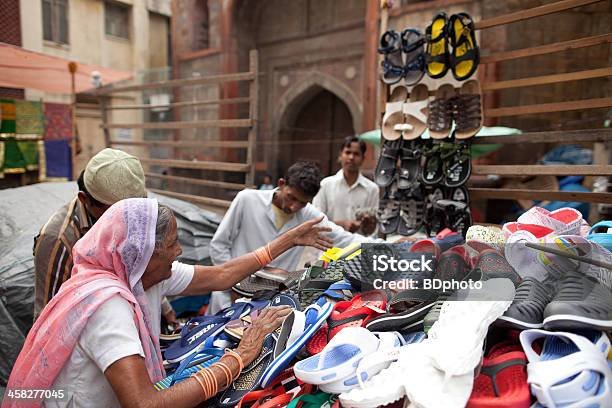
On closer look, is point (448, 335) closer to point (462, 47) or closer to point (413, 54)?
point (462, 47)

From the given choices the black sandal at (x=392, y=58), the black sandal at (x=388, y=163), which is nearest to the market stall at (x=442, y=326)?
the black sandal at (x=392, y=58)

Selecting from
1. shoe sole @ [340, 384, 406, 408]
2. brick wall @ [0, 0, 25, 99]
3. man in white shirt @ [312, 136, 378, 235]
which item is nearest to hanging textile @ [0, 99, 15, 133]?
brick wall @ [0, 0, 25, 99]

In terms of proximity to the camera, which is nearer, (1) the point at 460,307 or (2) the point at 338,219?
(1) the point at 460,307

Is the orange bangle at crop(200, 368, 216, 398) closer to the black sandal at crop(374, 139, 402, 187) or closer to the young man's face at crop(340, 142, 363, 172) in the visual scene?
the black sandal at crop(374, 139, 402, 187)

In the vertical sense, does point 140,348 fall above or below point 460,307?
below

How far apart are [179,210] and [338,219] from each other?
5.17 feet

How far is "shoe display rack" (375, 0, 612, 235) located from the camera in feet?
8.22

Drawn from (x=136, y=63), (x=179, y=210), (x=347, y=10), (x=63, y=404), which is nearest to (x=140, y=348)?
(x=63, y=404)

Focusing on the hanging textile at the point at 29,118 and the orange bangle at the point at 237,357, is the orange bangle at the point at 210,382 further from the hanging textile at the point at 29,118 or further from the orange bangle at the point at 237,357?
the hanging textile at the point at 29,118

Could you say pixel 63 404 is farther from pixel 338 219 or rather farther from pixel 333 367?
pixel 338 219

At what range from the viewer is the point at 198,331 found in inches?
57.2

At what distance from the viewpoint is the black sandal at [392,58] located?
9.69 feet

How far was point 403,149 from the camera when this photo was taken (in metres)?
3.07

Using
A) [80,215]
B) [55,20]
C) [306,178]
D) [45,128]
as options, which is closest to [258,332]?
[80,215]
